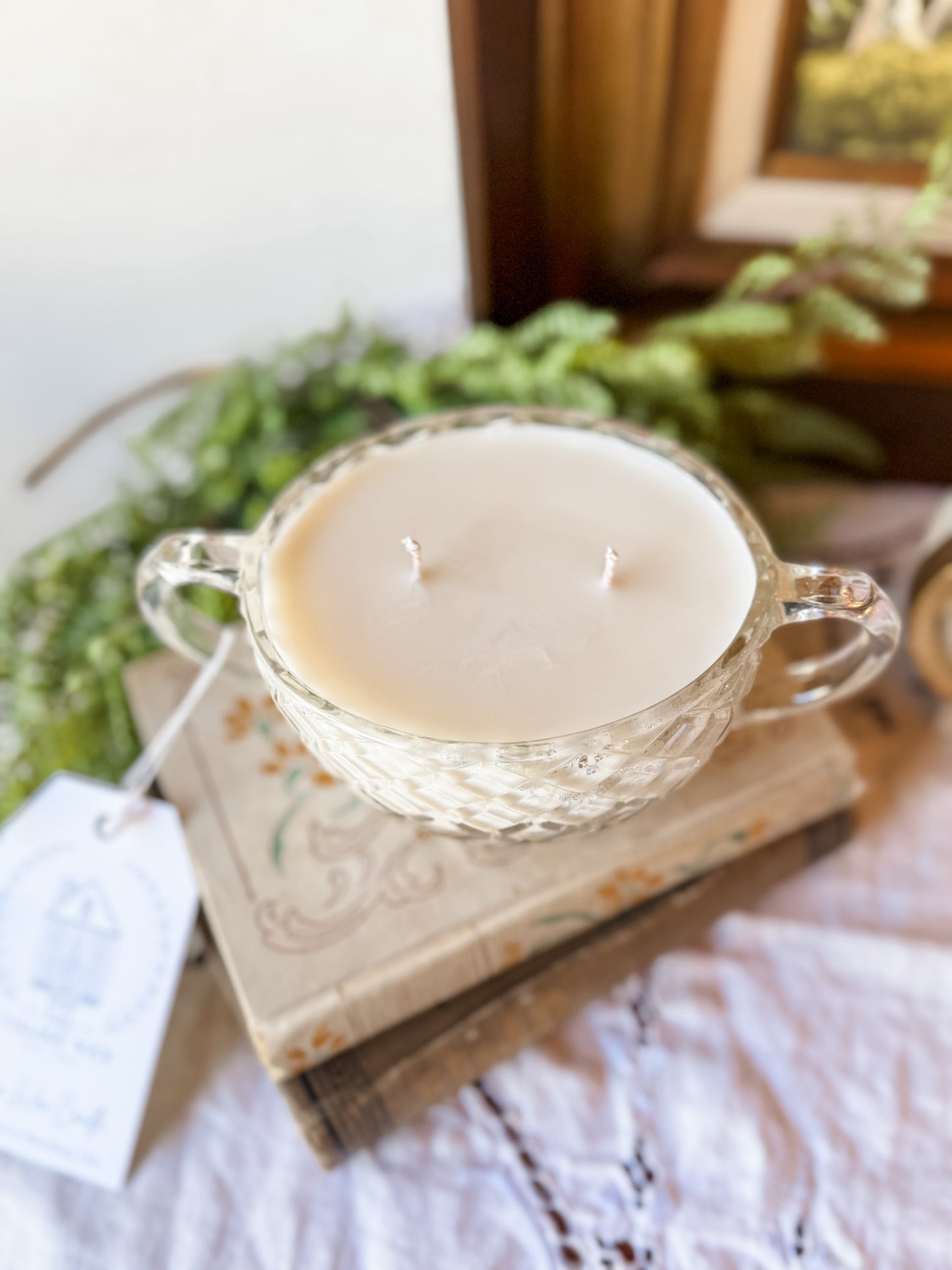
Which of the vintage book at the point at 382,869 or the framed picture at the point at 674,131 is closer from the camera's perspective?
Answer: the vintage book at the point at 382,869

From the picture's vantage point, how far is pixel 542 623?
35cm

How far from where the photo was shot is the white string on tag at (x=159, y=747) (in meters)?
0.48

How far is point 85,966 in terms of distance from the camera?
1.48ft

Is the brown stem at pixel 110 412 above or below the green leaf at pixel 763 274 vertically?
below

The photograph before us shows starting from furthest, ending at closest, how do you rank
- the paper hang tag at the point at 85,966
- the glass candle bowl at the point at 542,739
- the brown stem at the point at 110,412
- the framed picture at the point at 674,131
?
the brown stem at the point at 110,412, the framed picture at the point at 674,131, the paper hang tag at the point at 85,966, the glass candle bowl at the point at 542,739

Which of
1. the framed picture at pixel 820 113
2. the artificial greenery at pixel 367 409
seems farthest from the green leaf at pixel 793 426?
the framed picture at pixel 820 113

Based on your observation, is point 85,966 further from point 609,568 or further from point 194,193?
point 194,193

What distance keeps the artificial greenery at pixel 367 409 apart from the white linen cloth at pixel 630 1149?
7.4 inches

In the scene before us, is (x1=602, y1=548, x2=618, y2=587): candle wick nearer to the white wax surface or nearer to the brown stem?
the white wax surface

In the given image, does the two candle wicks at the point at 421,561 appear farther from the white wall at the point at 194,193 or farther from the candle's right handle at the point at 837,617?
the white wall at the point at 194,193

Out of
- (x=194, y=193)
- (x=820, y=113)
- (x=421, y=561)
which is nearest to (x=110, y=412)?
(x=194, y=193)

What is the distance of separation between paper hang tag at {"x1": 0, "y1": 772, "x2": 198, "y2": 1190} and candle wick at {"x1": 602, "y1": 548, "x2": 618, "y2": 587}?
9.8 inches

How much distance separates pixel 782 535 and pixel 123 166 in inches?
17.5

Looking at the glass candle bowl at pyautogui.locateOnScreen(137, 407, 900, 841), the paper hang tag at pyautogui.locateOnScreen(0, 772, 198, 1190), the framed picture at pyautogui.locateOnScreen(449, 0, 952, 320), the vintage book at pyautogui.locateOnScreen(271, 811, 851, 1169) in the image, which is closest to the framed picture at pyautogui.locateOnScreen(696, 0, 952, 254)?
the framed picture at pyautogui.locateOnScreen(449, 0, 952, 320)
